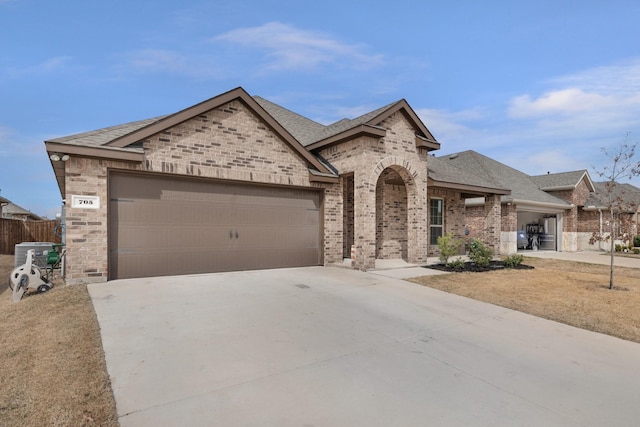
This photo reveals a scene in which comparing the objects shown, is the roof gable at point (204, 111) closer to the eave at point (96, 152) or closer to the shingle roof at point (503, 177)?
the eave at point (96, 152)

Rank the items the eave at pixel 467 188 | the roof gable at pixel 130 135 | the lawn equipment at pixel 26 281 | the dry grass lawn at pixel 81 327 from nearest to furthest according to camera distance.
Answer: the dry grass lawn at pixel 81 327
the lawn equipment at pixel 26 281
the roof gable at pixel 130 135
the eave at pixel 467 188

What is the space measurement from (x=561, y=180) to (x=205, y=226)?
2576cm

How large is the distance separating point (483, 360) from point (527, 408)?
110cm

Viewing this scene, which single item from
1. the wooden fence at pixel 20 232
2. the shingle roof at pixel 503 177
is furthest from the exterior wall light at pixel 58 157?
the shingle roof at pixel 503 177

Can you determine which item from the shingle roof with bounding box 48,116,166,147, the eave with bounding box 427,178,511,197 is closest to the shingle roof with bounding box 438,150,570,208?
the eave with bounding box 427,178,511,197

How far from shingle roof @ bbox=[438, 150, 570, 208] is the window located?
5.50 meters

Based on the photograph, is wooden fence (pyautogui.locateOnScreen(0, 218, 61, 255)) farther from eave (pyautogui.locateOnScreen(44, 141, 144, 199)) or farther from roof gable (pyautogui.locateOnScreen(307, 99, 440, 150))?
roof gable (pyautogui.locateOnScreen(307, 99, 440, 150))

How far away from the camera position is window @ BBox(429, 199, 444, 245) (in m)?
15.7

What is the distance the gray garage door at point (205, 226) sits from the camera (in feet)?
27.2

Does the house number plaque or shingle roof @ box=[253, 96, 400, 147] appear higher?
shingle roof @ box=[253, 96, 400, 147]

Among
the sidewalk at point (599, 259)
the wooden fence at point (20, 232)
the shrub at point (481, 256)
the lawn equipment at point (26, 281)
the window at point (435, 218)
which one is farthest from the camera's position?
the wooden fence at point (20, 232)

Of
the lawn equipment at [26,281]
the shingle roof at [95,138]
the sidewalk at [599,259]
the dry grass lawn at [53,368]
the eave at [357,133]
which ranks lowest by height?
the sidewalk at [599,259]

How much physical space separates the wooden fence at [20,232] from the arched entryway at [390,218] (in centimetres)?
1688

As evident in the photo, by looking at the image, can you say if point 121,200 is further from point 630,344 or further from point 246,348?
point 630,344
